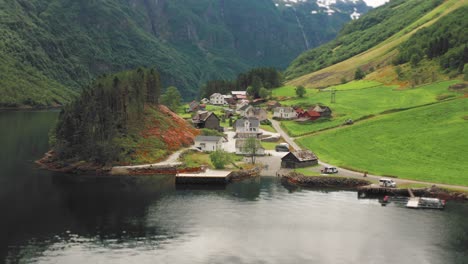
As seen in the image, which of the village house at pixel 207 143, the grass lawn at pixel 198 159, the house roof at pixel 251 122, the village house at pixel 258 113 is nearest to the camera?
the grass lawn at pixel 198 159

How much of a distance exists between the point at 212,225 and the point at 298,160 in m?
39.7

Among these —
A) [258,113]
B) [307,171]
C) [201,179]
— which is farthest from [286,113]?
Result: [201,179]

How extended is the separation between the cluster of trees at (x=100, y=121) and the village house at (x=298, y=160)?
125 feet

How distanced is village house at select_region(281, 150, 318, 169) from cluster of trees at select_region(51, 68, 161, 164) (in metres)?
38.0

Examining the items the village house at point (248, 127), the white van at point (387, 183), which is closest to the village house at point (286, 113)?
the village house at point (248, 127)

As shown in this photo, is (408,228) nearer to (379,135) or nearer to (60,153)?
(379,135)

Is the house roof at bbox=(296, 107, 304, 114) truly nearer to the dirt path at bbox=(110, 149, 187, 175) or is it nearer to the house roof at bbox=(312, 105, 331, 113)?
the house roof at bbox=(312, 105, 331, 113)

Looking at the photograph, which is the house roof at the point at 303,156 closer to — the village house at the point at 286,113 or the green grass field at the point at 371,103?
the green grass field at the point at 371,103

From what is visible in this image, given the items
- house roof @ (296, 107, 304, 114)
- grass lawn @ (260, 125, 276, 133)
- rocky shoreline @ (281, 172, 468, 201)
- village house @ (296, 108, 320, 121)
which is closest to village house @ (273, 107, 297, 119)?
house roof @ (296, 107, 304, 114)

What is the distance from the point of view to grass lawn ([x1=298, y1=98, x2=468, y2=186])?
332 ft

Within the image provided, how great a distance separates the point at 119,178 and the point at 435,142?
7242cm

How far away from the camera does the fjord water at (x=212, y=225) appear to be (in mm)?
62250

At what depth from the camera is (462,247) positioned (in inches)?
2552

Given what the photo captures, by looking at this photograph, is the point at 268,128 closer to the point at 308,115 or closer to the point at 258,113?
the point at 308,115
